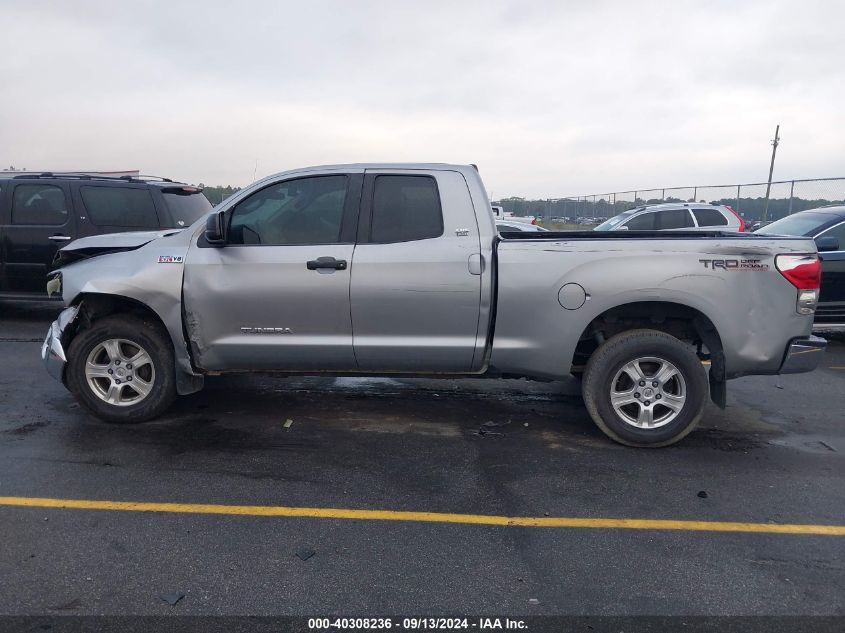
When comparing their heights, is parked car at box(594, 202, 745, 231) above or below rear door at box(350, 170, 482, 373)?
above

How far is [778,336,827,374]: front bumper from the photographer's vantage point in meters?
4.69

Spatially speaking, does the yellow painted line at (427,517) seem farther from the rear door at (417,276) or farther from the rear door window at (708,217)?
the rear door window at (708,217)

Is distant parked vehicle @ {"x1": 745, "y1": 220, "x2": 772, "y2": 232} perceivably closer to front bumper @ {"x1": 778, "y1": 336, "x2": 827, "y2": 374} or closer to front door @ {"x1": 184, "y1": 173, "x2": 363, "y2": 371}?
front bumper @ {"x1": 778, "y1": 336, "x2": 827, "y2": 374}

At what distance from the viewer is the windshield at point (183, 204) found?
345 inches

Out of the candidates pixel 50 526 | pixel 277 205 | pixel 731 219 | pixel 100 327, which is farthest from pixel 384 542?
pixel 731 219

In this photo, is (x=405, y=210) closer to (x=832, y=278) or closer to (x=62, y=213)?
(x=62, y=213)

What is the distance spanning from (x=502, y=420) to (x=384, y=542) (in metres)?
2.17

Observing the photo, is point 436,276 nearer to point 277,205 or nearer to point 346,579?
point 277,205

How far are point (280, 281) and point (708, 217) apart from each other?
37.7 feet

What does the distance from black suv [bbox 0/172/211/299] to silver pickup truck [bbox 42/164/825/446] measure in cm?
391

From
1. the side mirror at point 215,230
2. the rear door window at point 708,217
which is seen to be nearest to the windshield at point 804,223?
the rear door window at point 708,217

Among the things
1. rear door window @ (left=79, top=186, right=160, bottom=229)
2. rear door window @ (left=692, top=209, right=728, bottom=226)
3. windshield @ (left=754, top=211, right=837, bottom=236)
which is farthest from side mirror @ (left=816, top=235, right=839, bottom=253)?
rear door window @ (left=79, top=186, right=160, bottom=229)

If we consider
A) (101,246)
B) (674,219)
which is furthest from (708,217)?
(101,246)

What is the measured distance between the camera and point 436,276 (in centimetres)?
475
